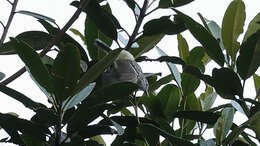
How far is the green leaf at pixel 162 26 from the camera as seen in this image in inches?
40.5

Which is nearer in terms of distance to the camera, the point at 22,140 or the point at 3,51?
the point at 22,140

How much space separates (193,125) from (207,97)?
0.28 feet

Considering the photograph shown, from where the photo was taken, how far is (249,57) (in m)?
0.95

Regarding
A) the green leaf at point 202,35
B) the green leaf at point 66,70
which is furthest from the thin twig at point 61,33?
the green leaf at point 202,35

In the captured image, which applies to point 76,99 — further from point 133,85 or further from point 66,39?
point 66,39

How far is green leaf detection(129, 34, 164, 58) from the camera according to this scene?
108 cm

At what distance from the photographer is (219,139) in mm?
Answer: 904

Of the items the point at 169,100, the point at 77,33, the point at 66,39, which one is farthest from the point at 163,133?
the point at 77,33

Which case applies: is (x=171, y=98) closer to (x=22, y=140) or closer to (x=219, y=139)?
Answer: (x=219, y=139)

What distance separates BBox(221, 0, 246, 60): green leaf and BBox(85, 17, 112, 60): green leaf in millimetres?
259

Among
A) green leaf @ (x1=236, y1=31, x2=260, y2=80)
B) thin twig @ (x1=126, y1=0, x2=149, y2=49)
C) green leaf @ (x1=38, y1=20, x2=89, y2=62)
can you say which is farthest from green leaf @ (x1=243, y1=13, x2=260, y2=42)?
green leaf @ (x1=38, y1=20, x2=89, y2=62)

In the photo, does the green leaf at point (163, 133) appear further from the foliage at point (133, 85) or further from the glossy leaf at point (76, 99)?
the glossy leaf at point (76, 99)

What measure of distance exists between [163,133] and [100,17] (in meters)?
0.30

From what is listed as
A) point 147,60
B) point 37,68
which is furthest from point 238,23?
point 37,68
